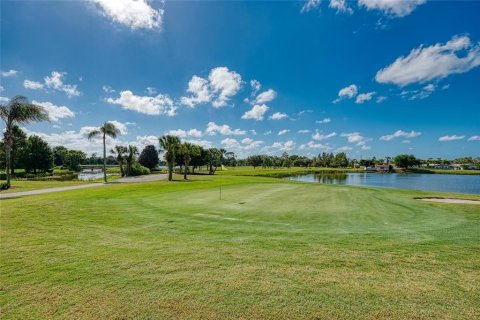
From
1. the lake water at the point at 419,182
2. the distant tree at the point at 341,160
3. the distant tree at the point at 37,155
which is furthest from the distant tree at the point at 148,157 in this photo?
the distant tree at the point at 341,160

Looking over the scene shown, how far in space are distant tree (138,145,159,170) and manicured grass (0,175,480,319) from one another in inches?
3488

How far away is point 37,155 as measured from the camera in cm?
6200

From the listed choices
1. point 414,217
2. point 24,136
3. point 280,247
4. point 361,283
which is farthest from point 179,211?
point 24,136

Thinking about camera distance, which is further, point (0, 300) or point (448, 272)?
point (448, 272)

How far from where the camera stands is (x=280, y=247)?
21.9ft

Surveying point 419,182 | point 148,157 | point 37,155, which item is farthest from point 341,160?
point 37,155

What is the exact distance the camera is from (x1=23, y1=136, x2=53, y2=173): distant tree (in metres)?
60.8

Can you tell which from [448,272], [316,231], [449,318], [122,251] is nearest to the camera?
[449,318]

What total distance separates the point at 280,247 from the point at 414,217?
7.62m

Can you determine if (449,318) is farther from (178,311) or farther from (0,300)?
(0,300)

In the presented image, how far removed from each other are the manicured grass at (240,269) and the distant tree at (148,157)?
3488 inches

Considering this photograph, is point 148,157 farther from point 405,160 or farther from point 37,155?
point 405,160

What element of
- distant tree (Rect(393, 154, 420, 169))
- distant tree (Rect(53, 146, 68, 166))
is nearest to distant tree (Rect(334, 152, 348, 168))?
distant tree (Rect(393, 154, 420, 169))

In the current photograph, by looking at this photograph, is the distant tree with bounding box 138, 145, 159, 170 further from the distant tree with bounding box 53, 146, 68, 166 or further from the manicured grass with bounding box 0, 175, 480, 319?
the manicured grass with bounding box 0, 175, 480, 319
